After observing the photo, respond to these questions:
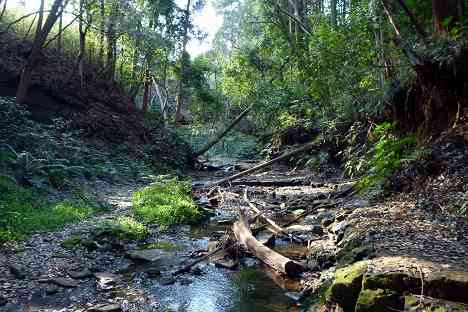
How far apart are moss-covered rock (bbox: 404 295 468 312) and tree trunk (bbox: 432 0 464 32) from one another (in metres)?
8.04

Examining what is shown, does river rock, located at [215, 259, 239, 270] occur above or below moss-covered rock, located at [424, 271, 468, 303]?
below

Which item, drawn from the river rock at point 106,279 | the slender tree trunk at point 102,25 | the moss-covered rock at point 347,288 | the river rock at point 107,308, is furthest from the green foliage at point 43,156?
the moss-covered rock at point 347,288

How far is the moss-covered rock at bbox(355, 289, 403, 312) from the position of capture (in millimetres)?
4672

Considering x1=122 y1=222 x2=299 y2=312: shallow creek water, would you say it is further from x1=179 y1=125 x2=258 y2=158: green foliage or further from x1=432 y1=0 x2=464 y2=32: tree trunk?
x1=179 y1=125 x2=258 y2=158: green foliage

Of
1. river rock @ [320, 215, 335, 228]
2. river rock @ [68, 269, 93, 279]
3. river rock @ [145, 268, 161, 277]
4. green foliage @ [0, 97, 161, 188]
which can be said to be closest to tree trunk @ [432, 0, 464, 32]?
river rock @ [320, 215, 335, 228]

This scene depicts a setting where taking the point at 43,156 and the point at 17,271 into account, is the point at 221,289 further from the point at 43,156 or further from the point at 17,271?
the point at 43,156

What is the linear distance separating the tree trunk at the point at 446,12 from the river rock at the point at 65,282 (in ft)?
33.0

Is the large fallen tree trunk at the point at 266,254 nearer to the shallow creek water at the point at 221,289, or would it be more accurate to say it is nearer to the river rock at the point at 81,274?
the shallow creek water at the point at 221,289

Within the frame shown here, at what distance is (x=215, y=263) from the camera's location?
8.26m

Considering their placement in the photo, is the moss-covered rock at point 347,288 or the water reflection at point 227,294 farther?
the water reflection at point 227,294

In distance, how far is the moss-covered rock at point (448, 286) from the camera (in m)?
4.40

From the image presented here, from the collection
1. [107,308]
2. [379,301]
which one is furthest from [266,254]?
[379,301]

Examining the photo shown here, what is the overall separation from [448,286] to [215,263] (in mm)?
4702

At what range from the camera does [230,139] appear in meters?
35.7
